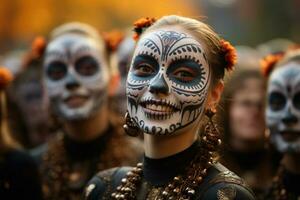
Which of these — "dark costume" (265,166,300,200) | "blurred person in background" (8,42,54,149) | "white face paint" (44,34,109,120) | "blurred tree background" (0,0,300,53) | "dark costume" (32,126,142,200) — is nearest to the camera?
"dark costume" (265,166,300,200)

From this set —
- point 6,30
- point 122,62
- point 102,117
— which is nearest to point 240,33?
point 6,30

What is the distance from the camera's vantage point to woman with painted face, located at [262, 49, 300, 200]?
6.43m

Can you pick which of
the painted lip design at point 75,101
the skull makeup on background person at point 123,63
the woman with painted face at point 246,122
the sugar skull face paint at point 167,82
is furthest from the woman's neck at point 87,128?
the sugar skull face paint at point 167,82

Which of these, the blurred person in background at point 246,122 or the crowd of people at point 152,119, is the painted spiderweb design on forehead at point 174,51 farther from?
the blurred person in background at point 246,122

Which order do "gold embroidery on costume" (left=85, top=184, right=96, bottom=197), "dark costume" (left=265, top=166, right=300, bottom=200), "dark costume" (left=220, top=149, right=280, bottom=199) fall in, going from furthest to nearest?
"dark costume" (left=220, top=149, right=280, bottom=199) → "dark costume" (left=265, top=166, right=300, bottom=200) → "gold embroidery on costume" (left=85, top=184, right=96, bottom=197)

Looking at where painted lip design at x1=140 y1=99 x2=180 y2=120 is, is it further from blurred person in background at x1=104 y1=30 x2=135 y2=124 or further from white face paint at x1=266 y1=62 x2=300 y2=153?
blurred person in background at x1=104 y1=30 x2=135 y2=124

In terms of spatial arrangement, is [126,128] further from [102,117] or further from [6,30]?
[6,30]

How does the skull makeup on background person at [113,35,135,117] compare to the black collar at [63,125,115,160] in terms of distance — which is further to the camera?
the skull makeup on background person at [113,35,135,117]

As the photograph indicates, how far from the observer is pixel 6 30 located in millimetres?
26297

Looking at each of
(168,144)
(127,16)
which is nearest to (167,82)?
(168,144)

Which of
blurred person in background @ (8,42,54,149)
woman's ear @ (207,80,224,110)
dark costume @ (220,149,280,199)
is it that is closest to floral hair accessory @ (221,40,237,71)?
woman's ear @ (207,80,224,110)

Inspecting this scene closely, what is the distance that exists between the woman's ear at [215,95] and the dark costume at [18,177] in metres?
2.01

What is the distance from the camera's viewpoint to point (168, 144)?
5043 millimetres

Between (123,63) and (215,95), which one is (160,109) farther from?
(123,63)
